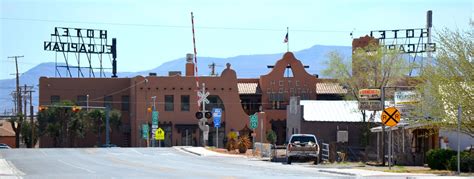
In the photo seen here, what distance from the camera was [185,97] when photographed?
318ft

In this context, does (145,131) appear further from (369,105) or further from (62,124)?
(369,105)

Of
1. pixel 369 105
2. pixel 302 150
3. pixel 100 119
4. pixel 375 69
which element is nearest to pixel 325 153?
pixel 302 150

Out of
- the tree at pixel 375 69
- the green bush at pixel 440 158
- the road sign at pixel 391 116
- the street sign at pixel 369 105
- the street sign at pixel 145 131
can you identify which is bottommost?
the street sign at pixel 145 131

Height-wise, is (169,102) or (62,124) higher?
(169,102)

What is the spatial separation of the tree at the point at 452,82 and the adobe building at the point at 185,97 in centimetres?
5642

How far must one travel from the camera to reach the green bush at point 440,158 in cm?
3681

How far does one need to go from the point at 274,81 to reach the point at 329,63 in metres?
21.6

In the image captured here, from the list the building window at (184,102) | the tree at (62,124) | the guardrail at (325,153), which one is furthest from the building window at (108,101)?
the guardrail at (325,153)

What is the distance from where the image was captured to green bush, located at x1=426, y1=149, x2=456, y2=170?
121 ft

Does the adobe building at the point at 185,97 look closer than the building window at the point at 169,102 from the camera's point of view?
Yes

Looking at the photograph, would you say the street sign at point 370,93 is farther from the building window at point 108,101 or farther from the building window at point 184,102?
the building window at point 108,101

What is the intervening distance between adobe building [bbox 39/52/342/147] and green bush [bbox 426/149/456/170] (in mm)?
55394

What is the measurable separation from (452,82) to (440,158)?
11.3 feet

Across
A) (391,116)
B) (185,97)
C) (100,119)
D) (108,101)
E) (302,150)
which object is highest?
(185,97)
